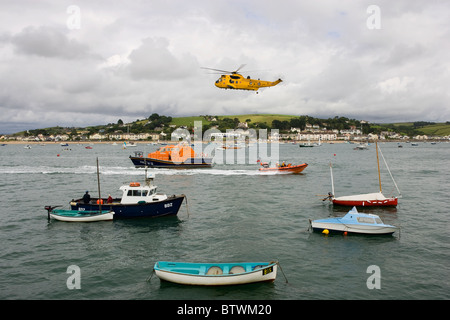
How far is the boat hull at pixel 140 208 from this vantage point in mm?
29442

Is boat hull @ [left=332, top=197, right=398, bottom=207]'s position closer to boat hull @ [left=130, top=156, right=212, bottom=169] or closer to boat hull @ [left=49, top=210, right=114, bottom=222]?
boat hull @ [left=49, top=210, right=114, bottom=222]

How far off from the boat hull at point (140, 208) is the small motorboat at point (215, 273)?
12.4m

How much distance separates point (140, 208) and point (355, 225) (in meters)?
18.7

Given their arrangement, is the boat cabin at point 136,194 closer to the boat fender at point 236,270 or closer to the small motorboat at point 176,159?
the boat fender at point 236,270

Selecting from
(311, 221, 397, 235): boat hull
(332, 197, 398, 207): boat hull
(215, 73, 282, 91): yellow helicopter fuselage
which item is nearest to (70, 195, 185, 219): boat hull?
(311, 221, 397, 235): boat hull

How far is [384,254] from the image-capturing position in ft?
71.6

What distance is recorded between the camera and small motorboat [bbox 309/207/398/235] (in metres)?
25.2

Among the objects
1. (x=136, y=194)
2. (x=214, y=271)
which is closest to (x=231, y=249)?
(x=214, y=271)

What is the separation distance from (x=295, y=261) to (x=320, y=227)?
20.7ft

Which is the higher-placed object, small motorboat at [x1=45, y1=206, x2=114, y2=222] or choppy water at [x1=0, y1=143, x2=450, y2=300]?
small motorboat at [x1=45, y1=206, x2=114, y2=222]

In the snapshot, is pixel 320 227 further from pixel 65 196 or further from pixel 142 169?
pixel 142 169

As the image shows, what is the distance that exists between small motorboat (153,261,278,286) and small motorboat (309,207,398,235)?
32.8 feet

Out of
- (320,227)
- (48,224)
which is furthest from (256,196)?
(48,224)

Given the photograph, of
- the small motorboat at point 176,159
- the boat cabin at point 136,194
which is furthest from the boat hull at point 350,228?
the small motorboat at point 176,159
